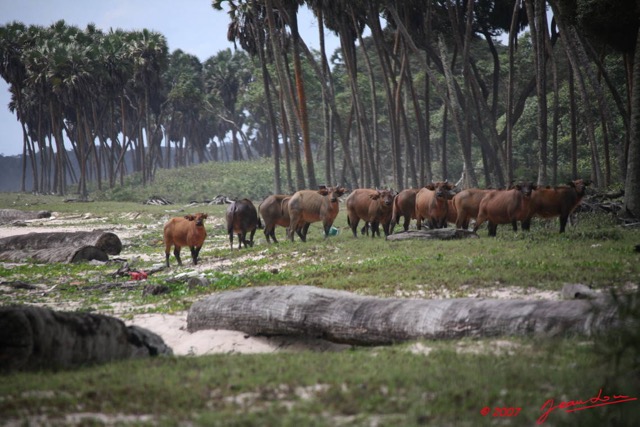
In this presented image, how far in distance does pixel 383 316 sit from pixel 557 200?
11.5 metres

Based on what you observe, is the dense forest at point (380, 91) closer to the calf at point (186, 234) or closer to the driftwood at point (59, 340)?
the calf at point (186, 234)

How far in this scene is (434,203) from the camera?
21812mm

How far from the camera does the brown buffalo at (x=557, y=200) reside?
18.9 metres

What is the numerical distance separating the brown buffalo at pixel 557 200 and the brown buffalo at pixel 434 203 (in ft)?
10.1

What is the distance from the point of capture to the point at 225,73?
96000 millimetres

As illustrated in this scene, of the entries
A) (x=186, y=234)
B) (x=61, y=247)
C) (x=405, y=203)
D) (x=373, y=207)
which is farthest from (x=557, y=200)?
(x=61, y=247)

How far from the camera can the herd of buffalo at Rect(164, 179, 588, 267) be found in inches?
751

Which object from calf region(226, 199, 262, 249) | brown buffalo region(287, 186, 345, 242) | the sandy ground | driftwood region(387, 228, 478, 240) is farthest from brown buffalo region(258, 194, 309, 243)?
the sandy ground

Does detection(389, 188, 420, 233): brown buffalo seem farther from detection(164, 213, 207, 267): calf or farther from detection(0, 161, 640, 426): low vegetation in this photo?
detection(0, 161, 640, 426): low vegetation

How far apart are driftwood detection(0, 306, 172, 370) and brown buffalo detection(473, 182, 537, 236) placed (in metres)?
12.7

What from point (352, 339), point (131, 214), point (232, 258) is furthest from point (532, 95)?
point (352, 339)

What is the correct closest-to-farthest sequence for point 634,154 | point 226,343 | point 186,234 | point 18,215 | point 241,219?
point 226,343 < point 634,154 < point 186,234 < point 241,219 < point 18,215
